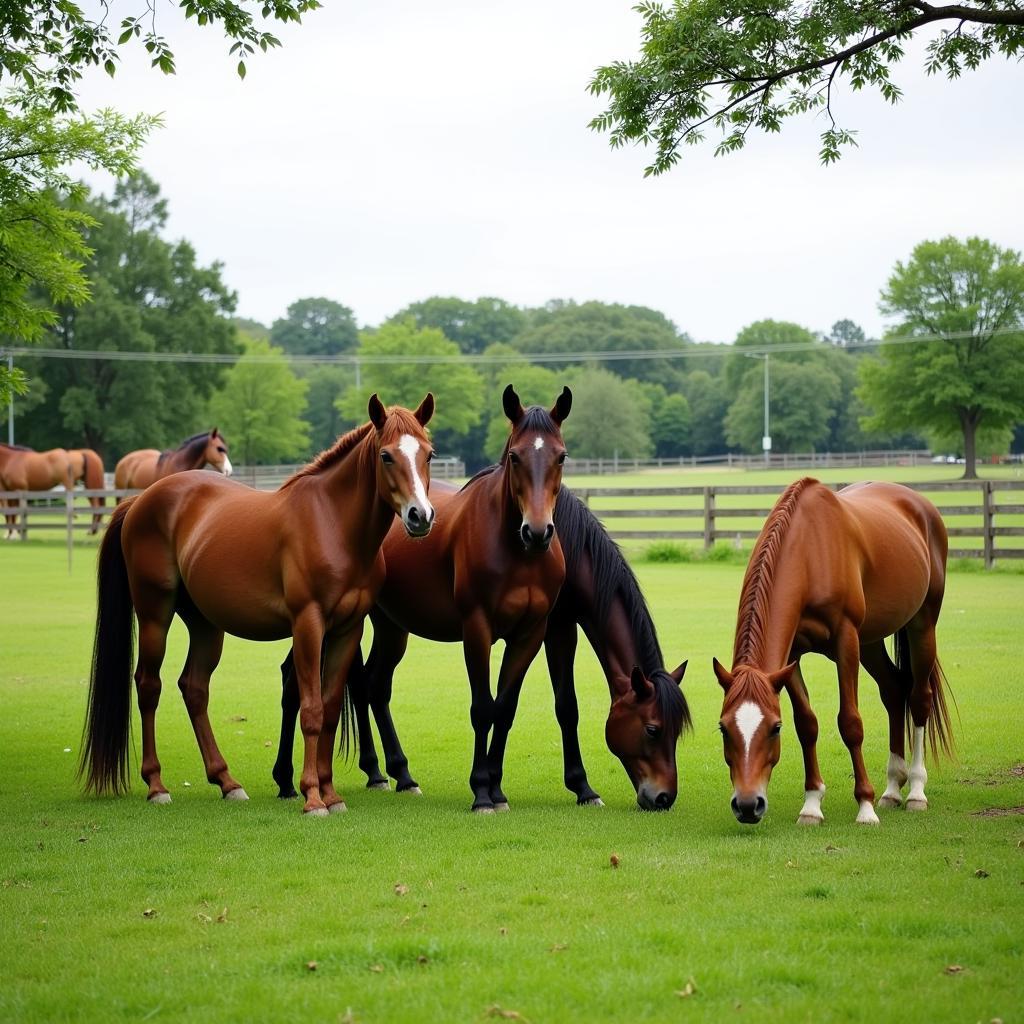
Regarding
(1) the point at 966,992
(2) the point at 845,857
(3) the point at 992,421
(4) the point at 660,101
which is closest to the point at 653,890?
(2) the point at 845,857

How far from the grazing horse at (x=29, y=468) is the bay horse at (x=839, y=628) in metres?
34.5

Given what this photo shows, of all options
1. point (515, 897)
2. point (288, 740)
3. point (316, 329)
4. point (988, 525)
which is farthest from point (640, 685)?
point (316, 329)

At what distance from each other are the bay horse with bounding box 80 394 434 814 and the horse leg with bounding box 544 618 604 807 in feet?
4.14

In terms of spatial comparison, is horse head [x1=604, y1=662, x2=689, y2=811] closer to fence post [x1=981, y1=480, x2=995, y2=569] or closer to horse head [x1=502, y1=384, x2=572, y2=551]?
horse head [x1=502, y1=384, x2=572, y2=551]

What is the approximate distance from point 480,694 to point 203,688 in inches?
86.3

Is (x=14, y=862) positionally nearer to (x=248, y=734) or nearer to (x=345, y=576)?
(x=345, y=576)

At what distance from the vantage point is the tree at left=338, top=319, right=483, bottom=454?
285 ft

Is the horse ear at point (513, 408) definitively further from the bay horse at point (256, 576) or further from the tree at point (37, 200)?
the tree at point (37, 200)

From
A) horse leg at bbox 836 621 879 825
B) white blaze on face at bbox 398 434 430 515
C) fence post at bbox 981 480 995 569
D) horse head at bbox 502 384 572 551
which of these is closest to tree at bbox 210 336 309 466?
fence post at bbox 981 480 995 569

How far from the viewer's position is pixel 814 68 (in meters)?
7.93

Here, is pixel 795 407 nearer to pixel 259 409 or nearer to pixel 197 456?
pixel 259 409

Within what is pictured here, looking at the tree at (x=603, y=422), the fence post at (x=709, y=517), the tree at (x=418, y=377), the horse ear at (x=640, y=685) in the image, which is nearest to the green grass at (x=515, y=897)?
the horse ear at (x=640, y=685)

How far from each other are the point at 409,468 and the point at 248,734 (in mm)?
4348

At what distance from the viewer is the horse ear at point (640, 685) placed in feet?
24.0
